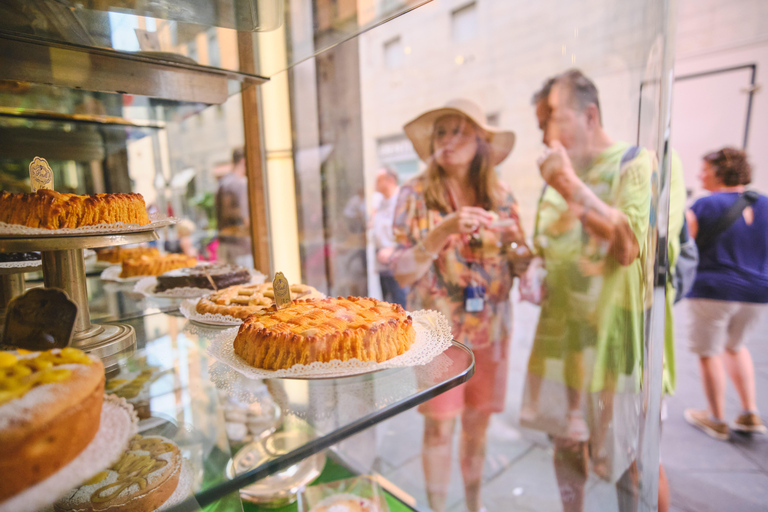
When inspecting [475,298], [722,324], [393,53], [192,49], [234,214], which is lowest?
[722,324]

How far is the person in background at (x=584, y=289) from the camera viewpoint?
1.39 metres

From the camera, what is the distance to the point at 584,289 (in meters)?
1.59

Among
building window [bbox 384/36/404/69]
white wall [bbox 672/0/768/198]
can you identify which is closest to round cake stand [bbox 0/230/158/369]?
building window [bbox 384/36/404/69]

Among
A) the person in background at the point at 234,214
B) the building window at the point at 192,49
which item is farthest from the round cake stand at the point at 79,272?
the person in background at the point at 234,214

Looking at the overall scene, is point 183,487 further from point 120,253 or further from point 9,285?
point 120,253

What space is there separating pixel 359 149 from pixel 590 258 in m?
1.21

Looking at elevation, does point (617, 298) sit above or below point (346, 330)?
below

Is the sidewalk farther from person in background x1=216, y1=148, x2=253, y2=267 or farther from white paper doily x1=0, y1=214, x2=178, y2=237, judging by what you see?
white paper doily x1=0, y1=214, x2=178, y2=237

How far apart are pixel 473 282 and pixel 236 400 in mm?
1285

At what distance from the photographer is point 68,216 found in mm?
756

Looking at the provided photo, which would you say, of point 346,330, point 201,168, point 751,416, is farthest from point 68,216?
point 751,416

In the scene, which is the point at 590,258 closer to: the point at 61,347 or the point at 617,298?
the point at 617,298

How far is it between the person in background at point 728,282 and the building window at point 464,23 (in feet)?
6.36

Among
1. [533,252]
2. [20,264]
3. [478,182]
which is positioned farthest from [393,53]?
[20,264]
